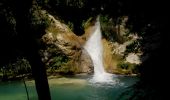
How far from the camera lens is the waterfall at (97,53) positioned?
27.2 m

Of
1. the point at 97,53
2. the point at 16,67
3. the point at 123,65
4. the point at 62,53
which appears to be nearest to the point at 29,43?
the point at 16,67

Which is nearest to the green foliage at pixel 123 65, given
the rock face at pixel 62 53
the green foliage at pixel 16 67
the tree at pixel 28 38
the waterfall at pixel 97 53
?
the waterfall at pixel 97 53

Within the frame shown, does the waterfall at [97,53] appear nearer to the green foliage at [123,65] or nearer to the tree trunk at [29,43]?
the green foliage at [123,65]

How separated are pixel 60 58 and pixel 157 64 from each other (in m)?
24.8

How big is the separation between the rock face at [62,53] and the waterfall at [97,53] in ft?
2.81

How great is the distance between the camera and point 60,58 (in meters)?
28.7

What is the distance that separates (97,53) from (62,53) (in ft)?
13.9

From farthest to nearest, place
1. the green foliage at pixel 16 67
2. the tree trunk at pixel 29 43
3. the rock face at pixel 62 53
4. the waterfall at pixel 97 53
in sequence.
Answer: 1. the rock face at pixel 62 53
2. the waterfall at pixel 97 53
3. the green foliage at pixel 16 67
4. the tree trunk at pixel 29 43

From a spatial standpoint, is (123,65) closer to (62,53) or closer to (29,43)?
(62,53)

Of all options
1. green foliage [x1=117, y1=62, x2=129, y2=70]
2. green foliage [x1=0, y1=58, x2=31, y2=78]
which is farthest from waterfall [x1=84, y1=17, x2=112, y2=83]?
green foliage [x1=0, y1=58, x2=31, y2=78]

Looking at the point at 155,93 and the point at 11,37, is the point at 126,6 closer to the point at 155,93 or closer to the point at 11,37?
the point at 155,93

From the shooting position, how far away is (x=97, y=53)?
3195 centimetres

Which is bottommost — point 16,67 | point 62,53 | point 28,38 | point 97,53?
point 16,67

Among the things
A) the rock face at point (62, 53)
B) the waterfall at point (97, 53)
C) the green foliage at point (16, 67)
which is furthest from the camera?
the rock face at point (62, 53)
